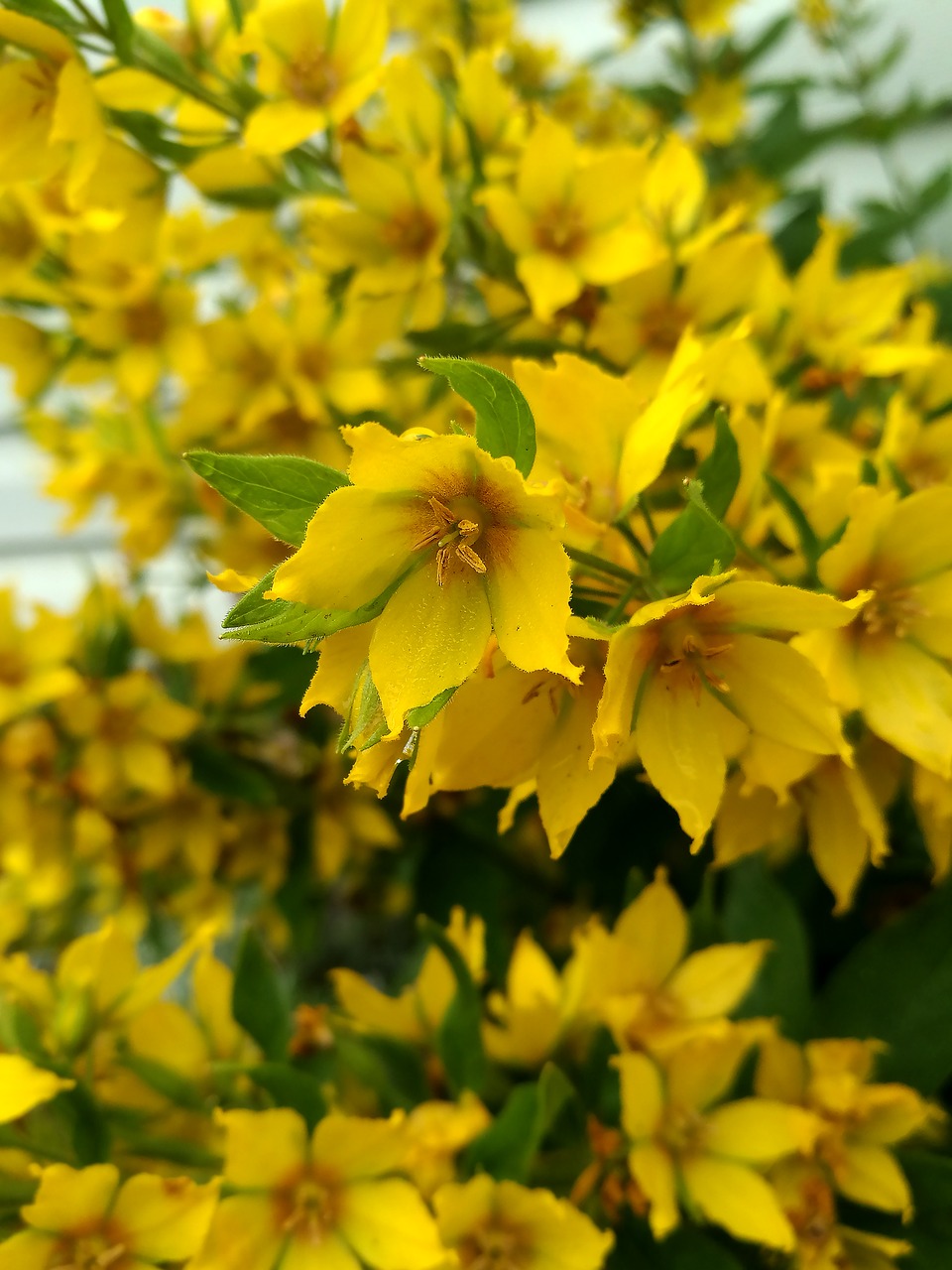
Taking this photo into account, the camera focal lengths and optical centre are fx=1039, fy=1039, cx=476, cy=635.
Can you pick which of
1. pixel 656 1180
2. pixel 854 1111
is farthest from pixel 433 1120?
pixel 854 1111

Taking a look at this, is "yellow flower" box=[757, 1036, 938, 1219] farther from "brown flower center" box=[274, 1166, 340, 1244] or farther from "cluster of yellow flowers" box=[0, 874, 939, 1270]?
"brown flower center" box=[274, 1166, 340, 1244]

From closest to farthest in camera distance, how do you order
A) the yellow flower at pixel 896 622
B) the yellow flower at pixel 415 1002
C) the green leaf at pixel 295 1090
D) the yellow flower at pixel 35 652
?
the yellow flower at pixel 896 622 < the green leaf at pixel 295 1090 < the yellow flower at pixel 415 1002 < the yellow flower at pixel 35 652

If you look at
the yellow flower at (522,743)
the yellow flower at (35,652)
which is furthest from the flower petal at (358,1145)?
the yellow flower at (35,652)

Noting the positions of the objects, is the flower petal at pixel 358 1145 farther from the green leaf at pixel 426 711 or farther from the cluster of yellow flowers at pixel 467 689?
the green leaf at pixel 426 711

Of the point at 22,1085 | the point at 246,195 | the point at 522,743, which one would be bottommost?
the point at 22,1085

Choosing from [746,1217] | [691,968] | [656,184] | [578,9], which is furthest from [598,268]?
[578,9]

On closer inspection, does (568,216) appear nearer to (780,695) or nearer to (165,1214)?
(780,695)
